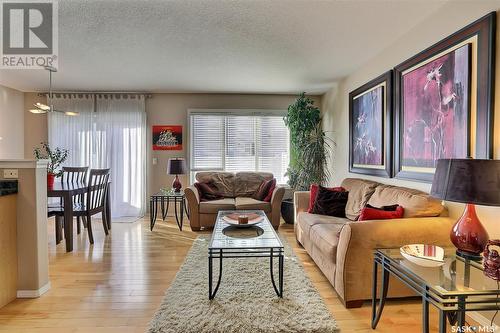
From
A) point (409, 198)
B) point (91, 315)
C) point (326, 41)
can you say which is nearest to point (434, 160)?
point (409, 198)

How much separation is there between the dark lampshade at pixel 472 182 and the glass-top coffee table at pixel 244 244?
1.26 m

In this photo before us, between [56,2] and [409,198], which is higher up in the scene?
[56,2]

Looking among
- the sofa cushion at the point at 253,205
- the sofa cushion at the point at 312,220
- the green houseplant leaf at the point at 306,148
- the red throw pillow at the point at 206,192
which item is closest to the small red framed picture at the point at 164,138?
the red throw pillow at the point at 206,192

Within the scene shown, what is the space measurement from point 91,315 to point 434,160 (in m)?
3.19

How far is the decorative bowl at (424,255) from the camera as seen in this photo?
5.46ft

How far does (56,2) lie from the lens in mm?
2418

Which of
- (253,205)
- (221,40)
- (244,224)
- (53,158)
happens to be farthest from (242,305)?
(53,158)

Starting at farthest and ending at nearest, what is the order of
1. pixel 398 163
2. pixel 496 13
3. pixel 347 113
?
pixel 347 113 < pixel 398 163 < pixel 496 13

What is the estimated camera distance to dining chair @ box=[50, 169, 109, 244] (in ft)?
12.3

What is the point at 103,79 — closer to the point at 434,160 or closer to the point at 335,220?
the point at 335,220

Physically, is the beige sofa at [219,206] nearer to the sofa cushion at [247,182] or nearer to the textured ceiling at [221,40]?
the sofa cushion at [247,182]

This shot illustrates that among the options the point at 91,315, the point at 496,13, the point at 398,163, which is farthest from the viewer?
the point at 398,163

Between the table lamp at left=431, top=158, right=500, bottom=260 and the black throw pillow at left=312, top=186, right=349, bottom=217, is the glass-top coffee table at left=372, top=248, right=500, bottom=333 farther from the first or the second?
the black throw pillow at left=312, top=186, right=349, bottom=217

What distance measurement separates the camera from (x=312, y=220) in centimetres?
321
